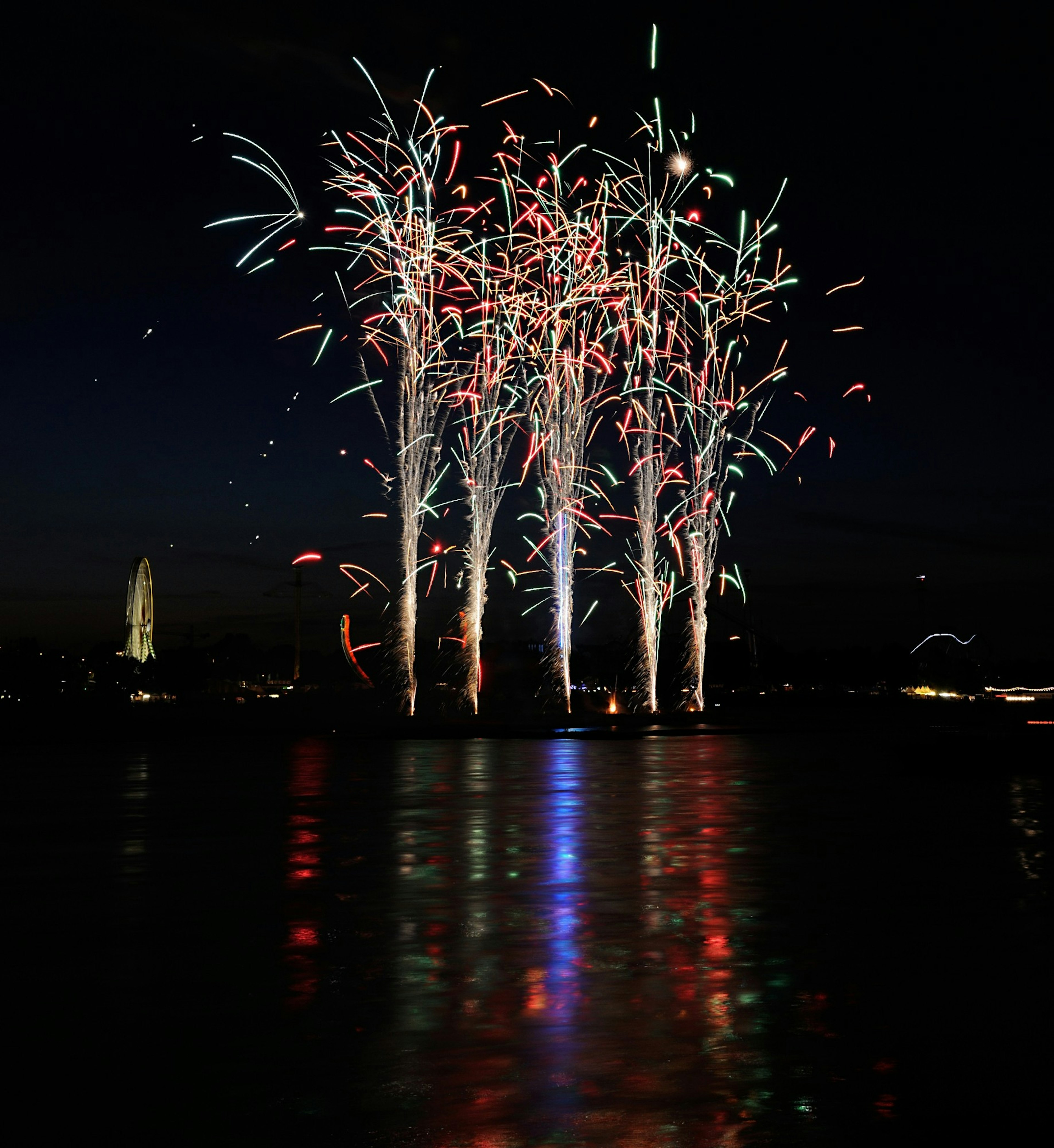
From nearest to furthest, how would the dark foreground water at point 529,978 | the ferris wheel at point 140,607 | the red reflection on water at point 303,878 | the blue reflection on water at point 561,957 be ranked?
the dark foreground water at point 529,978
the blue reflection on water at point 561,957
the red reflection on water at point 303,878
the ferris wheel at point 140,607

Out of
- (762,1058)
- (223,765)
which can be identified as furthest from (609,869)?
(223,765)

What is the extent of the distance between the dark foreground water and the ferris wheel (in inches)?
3217

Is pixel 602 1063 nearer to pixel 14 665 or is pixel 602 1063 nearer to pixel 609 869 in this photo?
pixel 609 869

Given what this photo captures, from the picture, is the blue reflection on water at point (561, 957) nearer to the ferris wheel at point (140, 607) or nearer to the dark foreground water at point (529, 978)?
the dark foreground water at point (529, 978)

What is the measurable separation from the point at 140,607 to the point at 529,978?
9387 cm

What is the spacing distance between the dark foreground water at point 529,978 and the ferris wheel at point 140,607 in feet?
268

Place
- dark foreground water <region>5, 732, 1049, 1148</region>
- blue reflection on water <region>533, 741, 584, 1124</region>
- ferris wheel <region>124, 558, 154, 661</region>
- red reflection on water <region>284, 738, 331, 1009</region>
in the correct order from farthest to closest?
ferris wheel <region>124, 558, 154, 661</region>, red reflection on water <region>284, 738, 331, 1009</region>, blue reflection on water <region>533, 741, 584, 1124</region>, dark foreground water <region>5, 732, 1049, 1148</region>

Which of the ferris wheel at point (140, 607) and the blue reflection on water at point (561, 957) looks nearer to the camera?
the blue reflection on water at point (561, 957)

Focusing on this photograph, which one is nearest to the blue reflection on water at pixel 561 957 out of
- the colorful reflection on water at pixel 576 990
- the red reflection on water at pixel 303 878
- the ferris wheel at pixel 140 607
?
the colorful reflection on water at pixel 576 990

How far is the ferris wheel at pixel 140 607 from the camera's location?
Answer: 97500 mm

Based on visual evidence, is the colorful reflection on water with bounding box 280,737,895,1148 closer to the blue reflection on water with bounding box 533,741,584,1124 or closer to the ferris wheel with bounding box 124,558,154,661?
the blue reflection on water with bounding box 533,741,584,1124

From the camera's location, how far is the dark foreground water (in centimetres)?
554

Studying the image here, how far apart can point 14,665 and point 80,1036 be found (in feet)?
450

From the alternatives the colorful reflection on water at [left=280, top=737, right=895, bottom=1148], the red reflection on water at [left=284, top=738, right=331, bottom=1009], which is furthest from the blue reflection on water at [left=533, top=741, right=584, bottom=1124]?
the red reflection on water at [left=284, top=738, right=331, bottom=1009]
